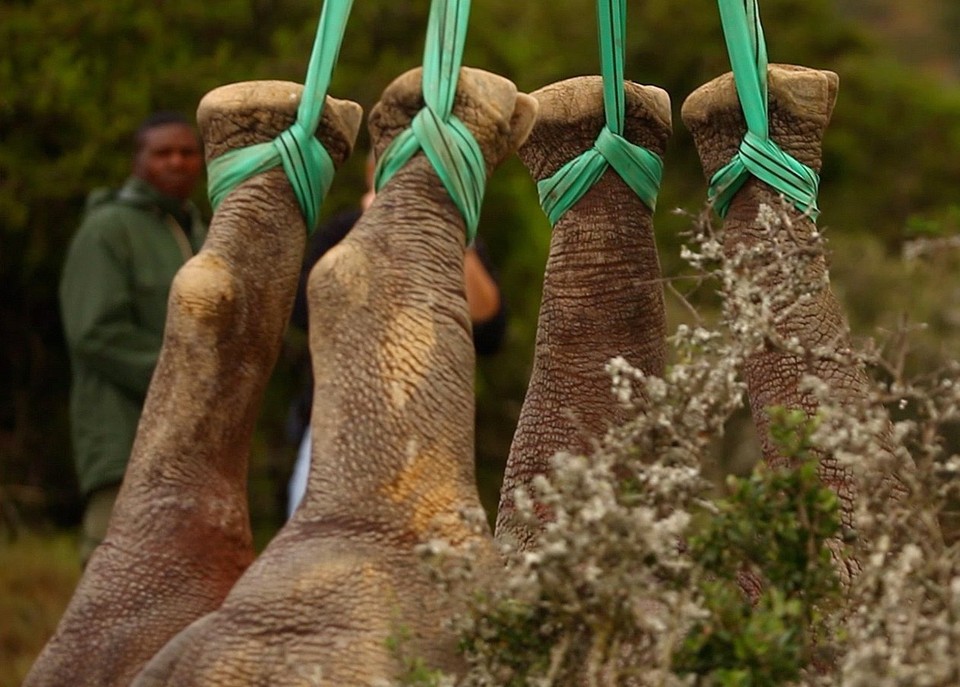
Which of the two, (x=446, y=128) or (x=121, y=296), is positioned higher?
(x=446, y=128)

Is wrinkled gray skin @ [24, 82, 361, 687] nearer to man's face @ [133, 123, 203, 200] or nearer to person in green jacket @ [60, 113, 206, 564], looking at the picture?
person in green jacket @ [60, 113, 206, 564]

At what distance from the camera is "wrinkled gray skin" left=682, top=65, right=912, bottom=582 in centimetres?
276

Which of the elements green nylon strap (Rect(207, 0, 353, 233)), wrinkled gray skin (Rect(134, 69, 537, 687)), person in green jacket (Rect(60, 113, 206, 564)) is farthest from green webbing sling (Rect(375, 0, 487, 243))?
person in green jacket (Rect(60, 113, 206, 564))

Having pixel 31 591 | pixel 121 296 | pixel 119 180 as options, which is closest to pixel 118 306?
pixel 121 296

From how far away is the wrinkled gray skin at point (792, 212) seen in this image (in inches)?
109

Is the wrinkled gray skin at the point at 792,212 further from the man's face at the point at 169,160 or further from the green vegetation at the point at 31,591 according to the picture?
the green vegetation at the point at 31,591

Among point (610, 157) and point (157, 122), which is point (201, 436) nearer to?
point (610, 157)

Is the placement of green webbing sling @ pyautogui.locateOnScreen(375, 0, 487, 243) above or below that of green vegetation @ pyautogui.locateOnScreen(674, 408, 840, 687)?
above

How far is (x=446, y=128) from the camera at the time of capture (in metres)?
2.39

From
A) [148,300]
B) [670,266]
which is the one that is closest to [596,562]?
[148,300]

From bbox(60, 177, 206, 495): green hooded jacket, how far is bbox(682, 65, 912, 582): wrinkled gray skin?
151 inches

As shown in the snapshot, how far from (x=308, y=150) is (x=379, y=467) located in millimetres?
544

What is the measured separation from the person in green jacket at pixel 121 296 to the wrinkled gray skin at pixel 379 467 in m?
4.11

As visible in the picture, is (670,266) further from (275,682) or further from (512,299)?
(275,682)
